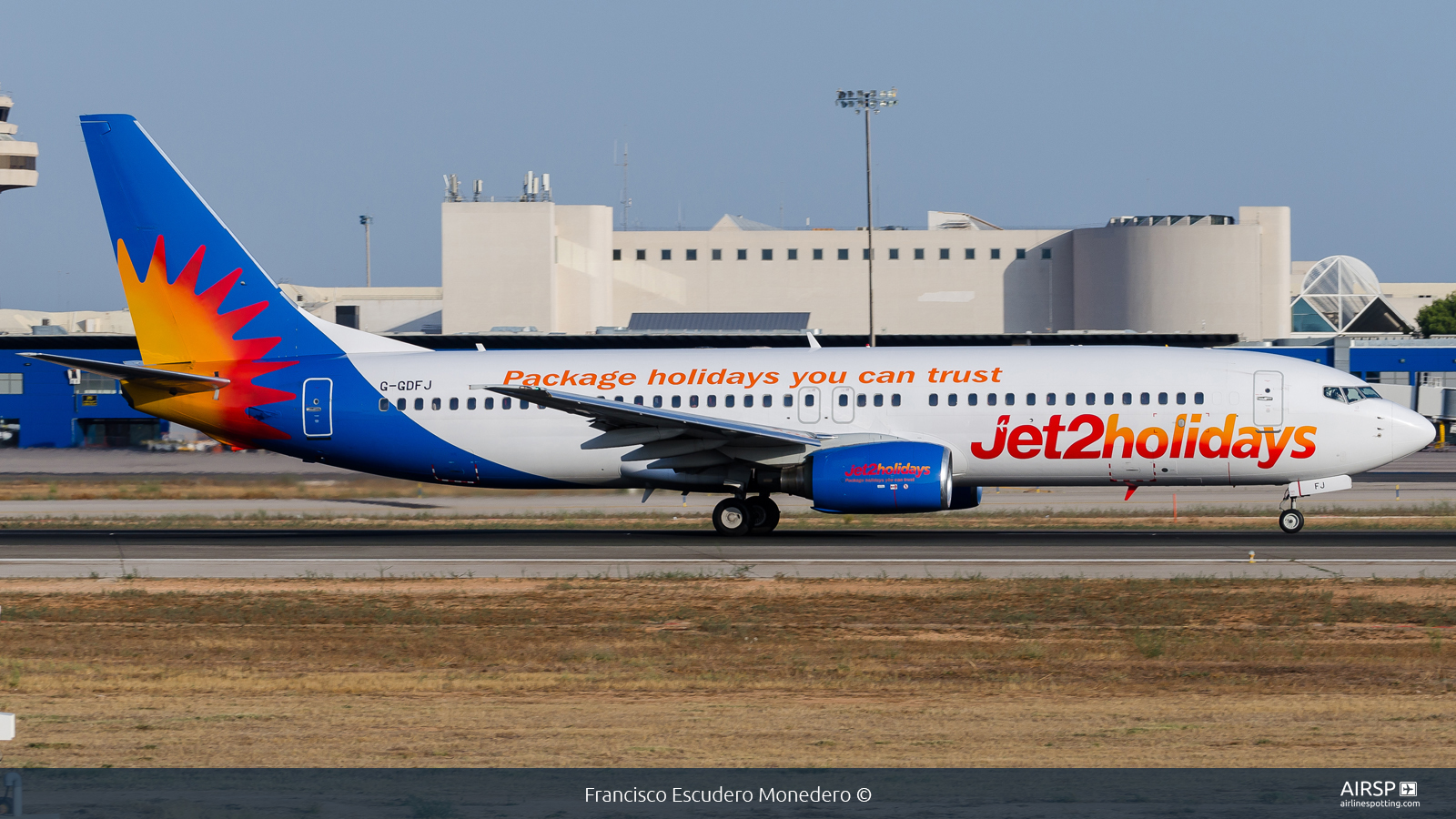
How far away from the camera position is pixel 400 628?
57.6 feet

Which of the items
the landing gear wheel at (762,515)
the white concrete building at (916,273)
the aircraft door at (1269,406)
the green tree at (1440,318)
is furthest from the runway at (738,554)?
the green tree at (1440,318)

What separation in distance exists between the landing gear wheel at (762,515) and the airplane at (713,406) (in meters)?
0.04

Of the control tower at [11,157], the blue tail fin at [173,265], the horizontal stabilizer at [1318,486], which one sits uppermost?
the control tower at [11,157]

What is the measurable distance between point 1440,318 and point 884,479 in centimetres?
13557

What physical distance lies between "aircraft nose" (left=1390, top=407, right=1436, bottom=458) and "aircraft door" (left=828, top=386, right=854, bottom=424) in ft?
35.0

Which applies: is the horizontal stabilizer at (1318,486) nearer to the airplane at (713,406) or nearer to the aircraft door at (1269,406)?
the airplane at (713,406)

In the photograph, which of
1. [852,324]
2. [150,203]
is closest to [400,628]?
[150,203]

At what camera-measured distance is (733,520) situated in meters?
29.3

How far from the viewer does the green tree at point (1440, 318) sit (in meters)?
141

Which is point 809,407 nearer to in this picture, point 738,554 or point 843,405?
point 843,405
